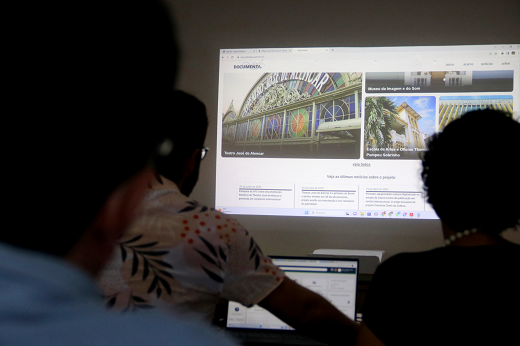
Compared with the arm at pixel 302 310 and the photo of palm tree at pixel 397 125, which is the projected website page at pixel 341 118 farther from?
the arm at pixel 302 310

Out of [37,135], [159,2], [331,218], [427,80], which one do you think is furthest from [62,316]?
[427,80]

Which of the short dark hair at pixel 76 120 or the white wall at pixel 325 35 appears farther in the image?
the white wall at pixel 325 35

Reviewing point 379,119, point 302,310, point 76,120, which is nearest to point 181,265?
point 302,310

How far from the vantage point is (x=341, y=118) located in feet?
7.70

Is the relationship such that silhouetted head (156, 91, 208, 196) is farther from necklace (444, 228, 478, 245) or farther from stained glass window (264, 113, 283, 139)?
stained glass window (264, 113, 283, 139)

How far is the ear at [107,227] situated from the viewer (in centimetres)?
29

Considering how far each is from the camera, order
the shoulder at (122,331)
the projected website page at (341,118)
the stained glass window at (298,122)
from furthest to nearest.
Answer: the stained glass window at (298,122) < the projected website page at (341,118) < the shoulder at (122,331)

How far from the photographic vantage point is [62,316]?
237mm

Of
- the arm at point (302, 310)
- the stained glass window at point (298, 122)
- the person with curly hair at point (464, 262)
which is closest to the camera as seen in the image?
the person with curly hair at point (464, 262)

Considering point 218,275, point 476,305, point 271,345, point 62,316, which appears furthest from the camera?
point 271,345

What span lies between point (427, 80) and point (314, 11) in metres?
0.76

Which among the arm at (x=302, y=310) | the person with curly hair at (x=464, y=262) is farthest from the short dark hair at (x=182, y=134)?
the person with curly hair at (x=464, y=262)

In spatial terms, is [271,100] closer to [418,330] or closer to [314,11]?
[314,11]

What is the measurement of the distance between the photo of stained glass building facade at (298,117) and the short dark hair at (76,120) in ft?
6.90
